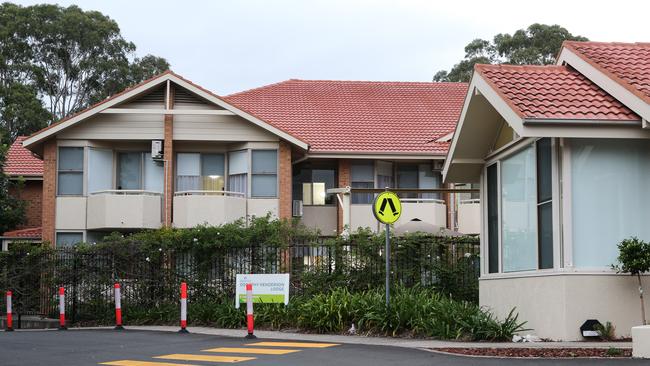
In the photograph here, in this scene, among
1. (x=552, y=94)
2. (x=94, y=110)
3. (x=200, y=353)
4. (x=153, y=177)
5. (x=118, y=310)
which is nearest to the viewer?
(x=200, y=353)

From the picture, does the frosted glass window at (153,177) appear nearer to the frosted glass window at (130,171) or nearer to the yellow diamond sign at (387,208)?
the frosted glass window at (130,171)

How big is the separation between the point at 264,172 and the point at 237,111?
7.53 ft

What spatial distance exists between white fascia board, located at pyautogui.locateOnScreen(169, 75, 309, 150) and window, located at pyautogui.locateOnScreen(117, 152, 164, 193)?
117 inches

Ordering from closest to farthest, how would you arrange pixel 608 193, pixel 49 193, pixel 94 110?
pixel 608 193 → pixel 94 110 → pixel 49 193

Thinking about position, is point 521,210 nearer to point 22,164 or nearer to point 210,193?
point 210,193

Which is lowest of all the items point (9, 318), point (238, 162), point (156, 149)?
point (9, 318)

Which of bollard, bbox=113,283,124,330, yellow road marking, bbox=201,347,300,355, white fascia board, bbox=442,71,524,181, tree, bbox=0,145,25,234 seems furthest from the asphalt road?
tree, bbox=0,145,25,234

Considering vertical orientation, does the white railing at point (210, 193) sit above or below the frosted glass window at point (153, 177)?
below

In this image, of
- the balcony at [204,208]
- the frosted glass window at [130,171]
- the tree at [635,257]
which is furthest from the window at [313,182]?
the tree at [635,257]

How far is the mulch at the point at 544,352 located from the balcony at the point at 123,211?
60.1 ft

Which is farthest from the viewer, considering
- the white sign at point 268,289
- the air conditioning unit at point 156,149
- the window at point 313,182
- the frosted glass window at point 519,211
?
the window at point 313,182

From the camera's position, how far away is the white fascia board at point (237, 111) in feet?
102

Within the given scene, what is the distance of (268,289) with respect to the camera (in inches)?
850

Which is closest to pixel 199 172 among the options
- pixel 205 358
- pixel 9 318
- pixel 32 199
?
pixel 32 199
